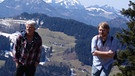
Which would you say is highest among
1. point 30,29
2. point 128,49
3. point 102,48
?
point 30,29

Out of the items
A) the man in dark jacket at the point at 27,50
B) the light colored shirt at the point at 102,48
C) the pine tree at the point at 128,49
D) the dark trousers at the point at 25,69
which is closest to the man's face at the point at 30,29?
the man in dark jacket at the point at 27,50

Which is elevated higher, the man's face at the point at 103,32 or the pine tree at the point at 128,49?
the man's face at the point at 103,32

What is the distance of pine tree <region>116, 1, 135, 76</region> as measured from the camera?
90.1 ft

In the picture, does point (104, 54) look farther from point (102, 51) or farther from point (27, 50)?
point (27, 50)

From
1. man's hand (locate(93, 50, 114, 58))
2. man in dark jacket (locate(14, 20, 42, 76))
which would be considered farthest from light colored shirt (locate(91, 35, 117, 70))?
man in dark jacket (locate(14, 20, 42, 76))

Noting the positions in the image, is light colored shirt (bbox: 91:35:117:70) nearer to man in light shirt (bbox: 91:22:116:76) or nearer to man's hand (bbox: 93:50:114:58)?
man in light shirt (bbox: 91:22:116:76)

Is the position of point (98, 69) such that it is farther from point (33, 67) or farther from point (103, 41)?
point (33, 67)

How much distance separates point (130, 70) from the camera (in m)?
27.1

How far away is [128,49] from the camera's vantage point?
3041cm

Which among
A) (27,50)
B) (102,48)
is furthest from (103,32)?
(27,50)

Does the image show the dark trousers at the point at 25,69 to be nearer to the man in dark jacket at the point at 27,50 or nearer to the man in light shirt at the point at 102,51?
the man in dark jacket at the point at 27,50

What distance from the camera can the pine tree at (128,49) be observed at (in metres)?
27.5

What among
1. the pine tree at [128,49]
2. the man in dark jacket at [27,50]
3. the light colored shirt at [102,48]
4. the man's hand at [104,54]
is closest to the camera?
the man's hand at [104,54]

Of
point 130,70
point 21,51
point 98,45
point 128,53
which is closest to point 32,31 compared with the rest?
point 21,51
